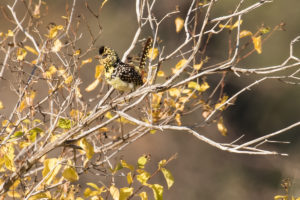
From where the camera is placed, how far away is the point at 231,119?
10.9m

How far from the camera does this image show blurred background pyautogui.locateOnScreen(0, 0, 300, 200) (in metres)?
9.64

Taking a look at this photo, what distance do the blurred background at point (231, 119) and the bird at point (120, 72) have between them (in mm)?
6391

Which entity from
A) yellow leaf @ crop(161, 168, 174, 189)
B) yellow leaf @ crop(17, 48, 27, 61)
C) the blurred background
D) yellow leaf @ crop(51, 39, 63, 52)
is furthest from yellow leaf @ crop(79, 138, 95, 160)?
the blurred background

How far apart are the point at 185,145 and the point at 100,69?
8.34 metres

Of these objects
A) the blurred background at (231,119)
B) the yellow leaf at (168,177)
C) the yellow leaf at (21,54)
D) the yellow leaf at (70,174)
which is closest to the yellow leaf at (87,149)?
the yellow leaf at (70,174)

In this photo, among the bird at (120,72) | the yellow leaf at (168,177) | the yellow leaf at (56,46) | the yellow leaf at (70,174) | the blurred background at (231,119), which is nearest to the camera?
the yellow leaf at (70,174)

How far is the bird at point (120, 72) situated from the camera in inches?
118

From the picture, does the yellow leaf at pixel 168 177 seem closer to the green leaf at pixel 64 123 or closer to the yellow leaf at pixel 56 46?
the green leaf at pixel 64 123

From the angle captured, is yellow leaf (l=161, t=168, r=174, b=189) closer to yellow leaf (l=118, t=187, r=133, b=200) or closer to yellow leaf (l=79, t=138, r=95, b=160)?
yellow leaf (l=118, t=187, r=133, b=200)

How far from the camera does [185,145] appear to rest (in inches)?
433

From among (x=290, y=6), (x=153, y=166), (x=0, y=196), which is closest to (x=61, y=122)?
(x=0, y=196)

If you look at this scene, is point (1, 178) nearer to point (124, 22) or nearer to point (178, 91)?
Answer: point (178, 91)

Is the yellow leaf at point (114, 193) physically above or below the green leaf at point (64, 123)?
below

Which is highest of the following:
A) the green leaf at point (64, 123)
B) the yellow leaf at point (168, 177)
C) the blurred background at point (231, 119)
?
the green leaf at point (64, 123)
